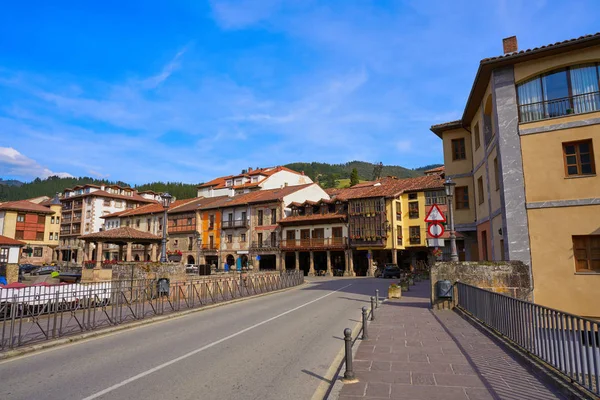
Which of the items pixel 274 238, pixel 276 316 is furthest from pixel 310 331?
pixel 274 238

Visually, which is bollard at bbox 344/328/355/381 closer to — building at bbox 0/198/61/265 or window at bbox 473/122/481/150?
window at bbox 473/122/481/150

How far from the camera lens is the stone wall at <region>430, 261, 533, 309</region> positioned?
1266cm

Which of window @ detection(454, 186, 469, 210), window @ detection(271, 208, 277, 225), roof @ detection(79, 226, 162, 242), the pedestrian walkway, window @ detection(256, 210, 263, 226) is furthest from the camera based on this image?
window @ detection(256, 210, 263, 226)

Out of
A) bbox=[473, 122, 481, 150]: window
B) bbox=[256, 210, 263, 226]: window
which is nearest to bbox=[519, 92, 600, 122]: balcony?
bbox=[473, 122, 481, 150]: window

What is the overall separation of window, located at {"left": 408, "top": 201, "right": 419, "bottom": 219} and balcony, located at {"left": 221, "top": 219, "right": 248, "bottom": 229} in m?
21.4

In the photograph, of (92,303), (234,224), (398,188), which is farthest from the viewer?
(234,224)

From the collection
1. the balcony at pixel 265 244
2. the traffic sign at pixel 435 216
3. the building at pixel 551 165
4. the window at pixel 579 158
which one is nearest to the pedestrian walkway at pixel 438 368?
the traffic sign at pixel 435 216

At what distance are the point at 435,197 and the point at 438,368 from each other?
128ft

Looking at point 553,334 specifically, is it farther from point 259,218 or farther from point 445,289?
point 259,218

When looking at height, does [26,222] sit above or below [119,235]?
above

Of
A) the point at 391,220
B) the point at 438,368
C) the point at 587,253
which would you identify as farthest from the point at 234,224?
the point at 438,368

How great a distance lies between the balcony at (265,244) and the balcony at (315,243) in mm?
1192

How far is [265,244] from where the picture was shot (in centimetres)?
5128

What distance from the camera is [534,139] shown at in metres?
14.2
